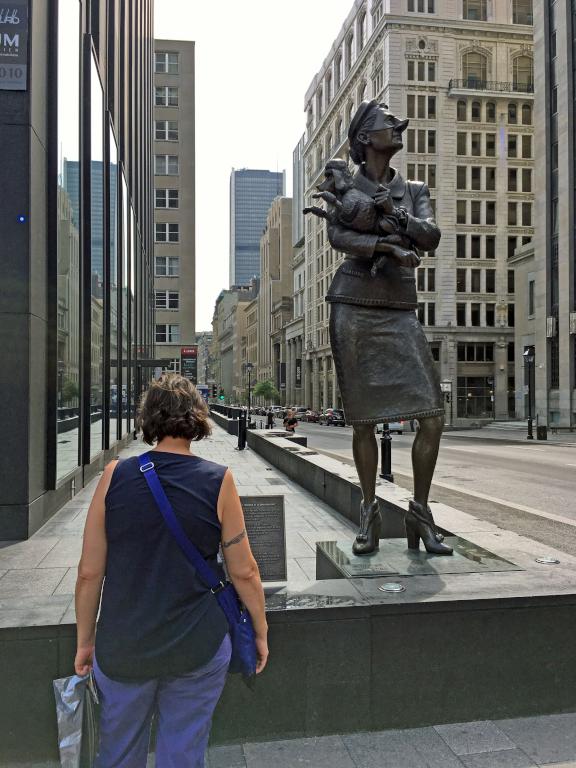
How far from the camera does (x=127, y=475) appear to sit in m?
2.32

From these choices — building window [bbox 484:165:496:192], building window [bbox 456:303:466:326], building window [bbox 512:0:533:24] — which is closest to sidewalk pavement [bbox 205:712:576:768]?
building window [bbox 456:303:466:326]

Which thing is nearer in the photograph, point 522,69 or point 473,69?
point 473,69

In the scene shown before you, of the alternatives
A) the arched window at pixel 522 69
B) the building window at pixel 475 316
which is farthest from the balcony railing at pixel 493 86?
the building window at pixel 475 316

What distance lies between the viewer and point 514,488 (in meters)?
13.8

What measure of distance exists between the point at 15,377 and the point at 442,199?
221 ft

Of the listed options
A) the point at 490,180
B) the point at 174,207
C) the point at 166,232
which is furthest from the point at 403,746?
the point at 490,180

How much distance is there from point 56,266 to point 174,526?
7.88 m

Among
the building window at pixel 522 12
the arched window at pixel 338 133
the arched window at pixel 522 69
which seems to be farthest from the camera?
the arched window at pixel 338 133

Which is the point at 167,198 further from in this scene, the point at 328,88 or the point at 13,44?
the point at 13,44

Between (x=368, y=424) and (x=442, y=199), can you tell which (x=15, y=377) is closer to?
(x=368, y=424)

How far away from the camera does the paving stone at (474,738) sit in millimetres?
3219

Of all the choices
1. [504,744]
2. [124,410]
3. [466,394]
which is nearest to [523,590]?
[504,744]

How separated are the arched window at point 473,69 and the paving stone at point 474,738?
77618mm

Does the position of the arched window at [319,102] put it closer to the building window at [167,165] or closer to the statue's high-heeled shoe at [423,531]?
the building window at [167,165]
